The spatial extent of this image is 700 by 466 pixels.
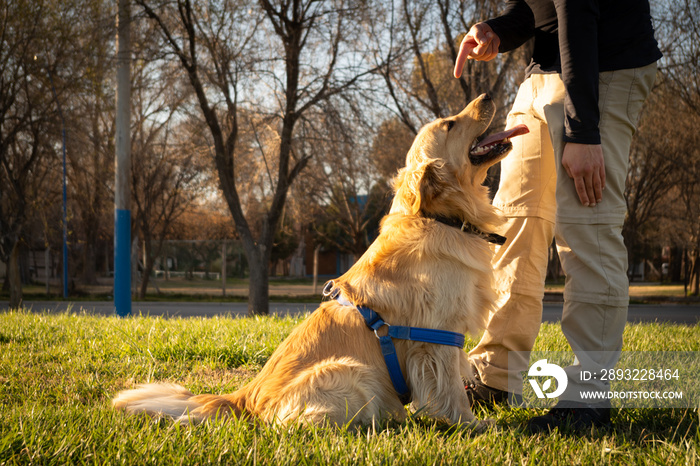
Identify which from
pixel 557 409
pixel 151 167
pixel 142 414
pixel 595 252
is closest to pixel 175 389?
pixel 142 414

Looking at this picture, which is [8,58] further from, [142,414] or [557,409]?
[557,409]

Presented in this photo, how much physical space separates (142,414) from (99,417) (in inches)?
7.4

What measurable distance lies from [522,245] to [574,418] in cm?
100

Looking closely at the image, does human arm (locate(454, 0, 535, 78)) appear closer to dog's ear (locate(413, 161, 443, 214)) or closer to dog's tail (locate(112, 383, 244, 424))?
dog's ear (locate(413, 161, 443, 214))

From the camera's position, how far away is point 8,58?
10977 mm

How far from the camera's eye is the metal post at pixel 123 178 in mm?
9227

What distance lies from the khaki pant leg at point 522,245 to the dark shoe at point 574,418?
1.64 feet

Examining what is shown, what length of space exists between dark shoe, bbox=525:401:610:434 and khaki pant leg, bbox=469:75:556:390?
50cm

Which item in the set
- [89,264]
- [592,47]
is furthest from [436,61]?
[89,264]

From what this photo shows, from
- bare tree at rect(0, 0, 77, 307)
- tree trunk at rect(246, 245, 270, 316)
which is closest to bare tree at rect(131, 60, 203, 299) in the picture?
bare tree at rect(0, 0, 77, 307)

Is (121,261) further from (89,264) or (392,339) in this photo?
(89,264)

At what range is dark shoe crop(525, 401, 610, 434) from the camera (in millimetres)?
2387

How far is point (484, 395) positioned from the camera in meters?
3.01

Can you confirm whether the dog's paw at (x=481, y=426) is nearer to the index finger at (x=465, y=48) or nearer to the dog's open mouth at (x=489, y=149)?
the dog's open mouth at (x=489, y=149)
